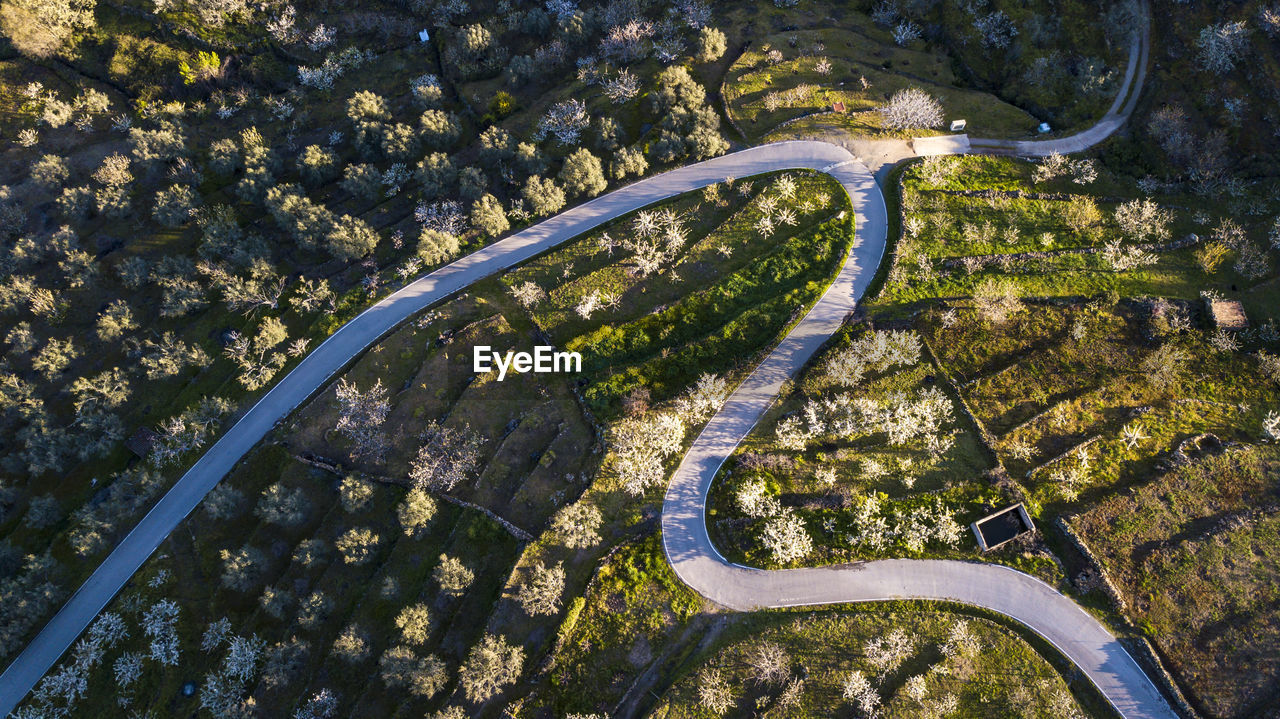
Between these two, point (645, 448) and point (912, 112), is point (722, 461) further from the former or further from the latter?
point (912, 112)

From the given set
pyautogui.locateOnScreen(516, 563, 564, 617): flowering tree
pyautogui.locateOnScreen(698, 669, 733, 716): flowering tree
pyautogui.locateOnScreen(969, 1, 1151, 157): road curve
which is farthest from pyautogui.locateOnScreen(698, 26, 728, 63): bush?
pyautogui.locateOnScreen(698, 669, 733, 716): flowering tree

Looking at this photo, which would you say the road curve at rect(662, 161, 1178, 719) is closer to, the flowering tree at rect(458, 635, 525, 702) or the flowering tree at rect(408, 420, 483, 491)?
the flowering tree at rect(458, 635, 525, 702)

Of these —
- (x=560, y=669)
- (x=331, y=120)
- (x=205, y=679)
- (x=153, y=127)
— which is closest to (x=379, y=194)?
(x=331, y=120)

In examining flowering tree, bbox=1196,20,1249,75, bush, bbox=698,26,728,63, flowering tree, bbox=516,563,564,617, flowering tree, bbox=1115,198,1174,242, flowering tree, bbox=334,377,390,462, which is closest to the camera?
flowering tree, bbox=516,563,564,617

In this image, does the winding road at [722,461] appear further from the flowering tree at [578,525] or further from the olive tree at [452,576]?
the olive tree at [452,576]

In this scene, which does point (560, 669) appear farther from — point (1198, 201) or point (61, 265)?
point (1198, 201)

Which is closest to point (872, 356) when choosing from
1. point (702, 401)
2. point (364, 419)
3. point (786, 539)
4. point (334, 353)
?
point (702, 401)
